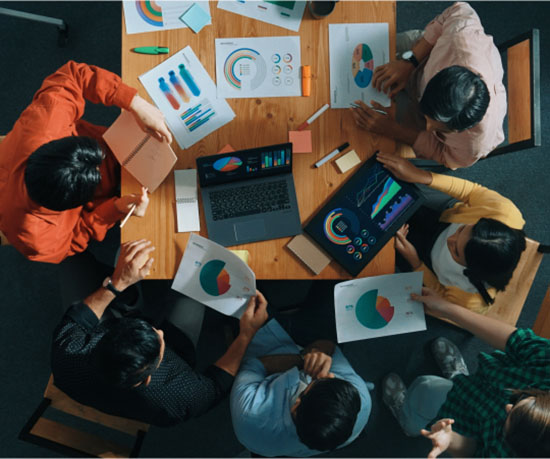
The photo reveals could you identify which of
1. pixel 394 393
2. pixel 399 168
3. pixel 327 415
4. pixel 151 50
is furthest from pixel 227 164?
pixel 394 393

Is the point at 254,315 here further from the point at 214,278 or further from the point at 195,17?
the point at 195,17

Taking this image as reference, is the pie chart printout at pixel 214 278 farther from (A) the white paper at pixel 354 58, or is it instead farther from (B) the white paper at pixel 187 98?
(A) the white paper at pixel 354 58

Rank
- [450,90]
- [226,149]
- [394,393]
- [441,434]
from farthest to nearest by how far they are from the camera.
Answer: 1. [394,393]
2. [226,149]
3. [441,434]
4. [450,90]

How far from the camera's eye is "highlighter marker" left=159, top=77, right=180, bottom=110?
1.58m

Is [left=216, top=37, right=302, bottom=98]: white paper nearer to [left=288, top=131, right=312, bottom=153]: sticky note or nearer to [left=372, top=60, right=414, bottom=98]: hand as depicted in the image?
[left=288, top=131, right=312, bottom=153]: sticky note

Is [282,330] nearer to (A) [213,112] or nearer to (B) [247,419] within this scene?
(B) [247,419]

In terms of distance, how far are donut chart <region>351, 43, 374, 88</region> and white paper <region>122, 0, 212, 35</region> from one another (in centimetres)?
64

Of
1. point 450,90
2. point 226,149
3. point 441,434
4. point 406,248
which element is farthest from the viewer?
point 406,248

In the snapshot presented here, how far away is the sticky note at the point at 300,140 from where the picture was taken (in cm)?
158

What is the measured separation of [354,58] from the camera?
1607 millimetres

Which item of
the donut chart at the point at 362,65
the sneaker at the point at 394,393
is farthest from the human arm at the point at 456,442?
the donut chart at the point at 362,65

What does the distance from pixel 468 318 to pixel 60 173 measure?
4.89 ft

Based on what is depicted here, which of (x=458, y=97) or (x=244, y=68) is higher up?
(x=244, y=68)

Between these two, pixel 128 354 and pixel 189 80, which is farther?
pixel 189 80
